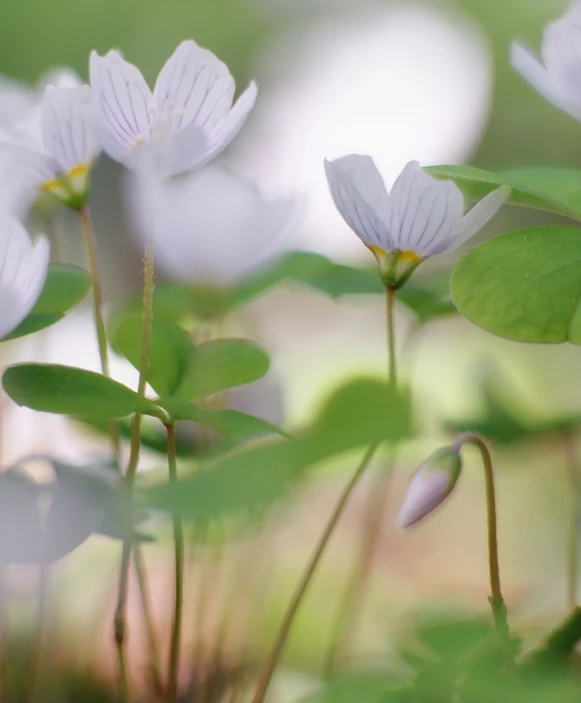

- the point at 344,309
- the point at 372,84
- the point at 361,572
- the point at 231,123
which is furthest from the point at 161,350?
the point at 372,84

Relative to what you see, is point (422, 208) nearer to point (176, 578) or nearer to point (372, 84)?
point (176, 578)

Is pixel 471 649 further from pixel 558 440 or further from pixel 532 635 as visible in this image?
pixel 558 440

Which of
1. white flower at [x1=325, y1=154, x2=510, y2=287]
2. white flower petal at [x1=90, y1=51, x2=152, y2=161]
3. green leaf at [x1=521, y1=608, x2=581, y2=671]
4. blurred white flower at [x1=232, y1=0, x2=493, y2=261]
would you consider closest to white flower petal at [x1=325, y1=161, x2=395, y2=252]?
white flower at [x1=325, y1=154, x2=510, y2=287]

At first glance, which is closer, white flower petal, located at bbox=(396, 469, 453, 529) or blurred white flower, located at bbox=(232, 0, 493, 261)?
white flower petal, located at bbox=(396, 469, 453, 529)

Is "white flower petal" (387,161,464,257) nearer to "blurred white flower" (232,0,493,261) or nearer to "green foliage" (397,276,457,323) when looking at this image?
"green foliage" (397,276,457,323)

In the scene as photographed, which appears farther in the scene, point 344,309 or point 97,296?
point 344,309
